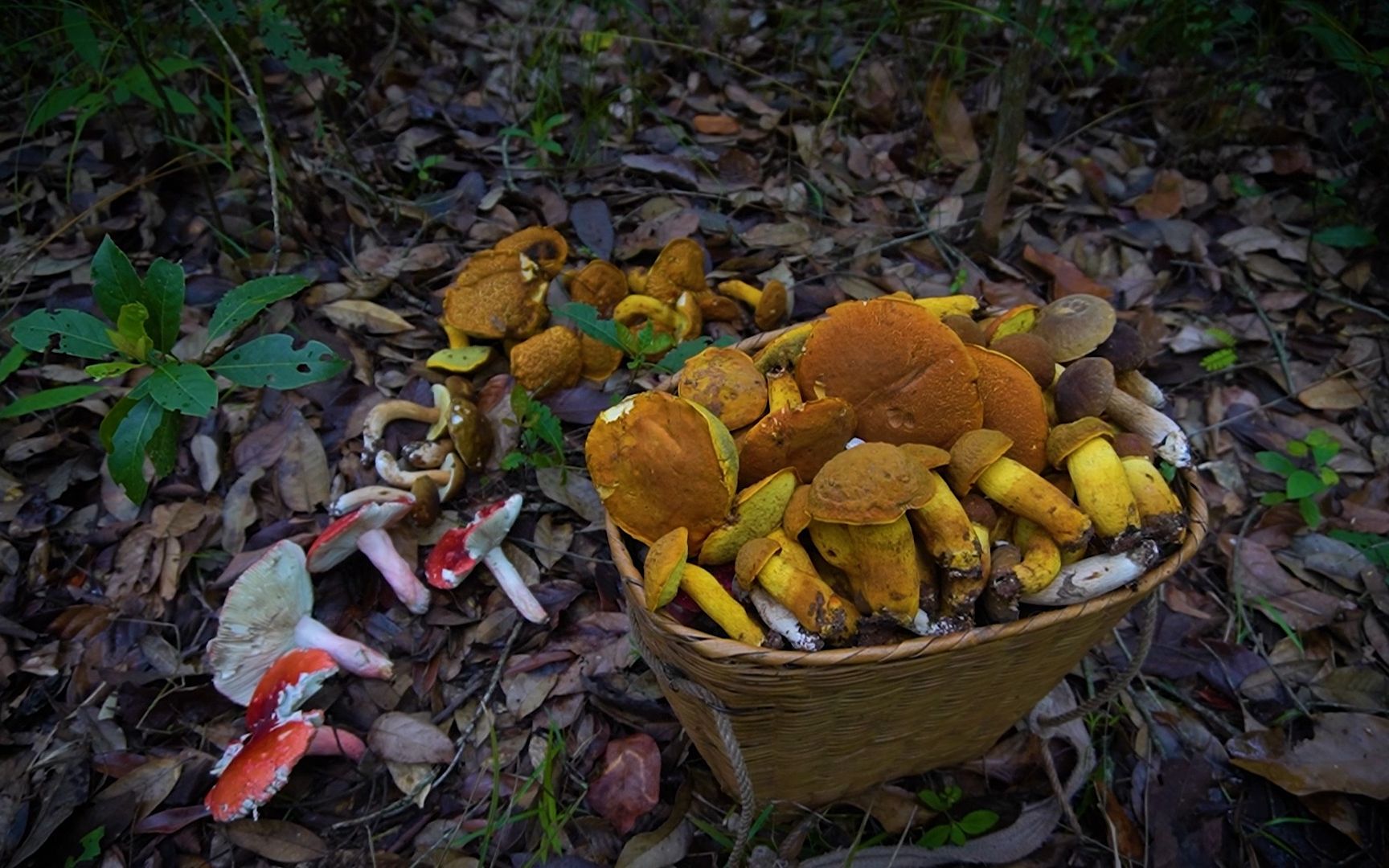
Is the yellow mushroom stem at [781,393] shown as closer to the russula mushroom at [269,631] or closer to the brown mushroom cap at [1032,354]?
the brown mushroom cap at [1032,354]

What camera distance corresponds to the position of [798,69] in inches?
153

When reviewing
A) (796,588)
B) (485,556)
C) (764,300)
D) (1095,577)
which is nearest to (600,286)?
(764,300)

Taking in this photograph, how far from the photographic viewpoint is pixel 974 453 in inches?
62.8

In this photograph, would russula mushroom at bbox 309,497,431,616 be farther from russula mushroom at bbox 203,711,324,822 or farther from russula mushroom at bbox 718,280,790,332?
russula mushroom at bbox 718,280,790,332

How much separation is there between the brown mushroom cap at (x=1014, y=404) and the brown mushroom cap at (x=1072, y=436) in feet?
Answer: 0.08

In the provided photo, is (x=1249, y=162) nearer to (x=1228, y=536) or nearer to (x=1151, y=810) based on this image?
(x=1228, y=536)

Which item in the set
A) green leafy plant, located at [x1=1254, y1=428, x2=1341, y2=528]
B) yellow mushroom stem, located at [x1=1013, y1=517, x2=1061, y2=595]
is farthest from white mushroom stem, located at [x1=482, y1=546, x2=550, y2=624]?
green leafy plant, located at [x1=1254, y1=428, x2=1341, y2=528]

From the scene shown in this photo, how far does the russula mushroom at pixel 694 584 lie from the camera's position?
4.81ft

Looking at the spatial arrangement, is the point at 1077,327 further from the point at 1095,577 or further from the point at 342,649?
the point at 342,649

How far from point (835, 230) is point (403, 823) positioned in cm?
252

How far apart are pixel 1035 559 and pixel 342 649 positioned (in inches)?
68.5

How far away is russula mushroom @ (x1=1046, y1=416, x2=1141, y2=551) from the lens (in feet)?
5.26

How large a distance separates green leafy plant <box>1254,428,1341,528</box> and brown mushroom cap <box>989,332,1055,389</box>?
49.6 inches

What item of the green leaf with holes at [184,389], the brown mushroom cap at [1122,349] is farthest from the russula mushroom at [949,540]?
the green leaf with holes at [184,389]
